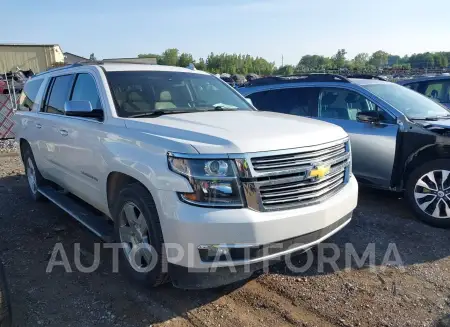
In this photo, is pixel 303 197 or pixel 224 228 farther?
pixel 303 197

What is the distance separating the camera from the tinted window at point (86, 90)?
12.7 ft

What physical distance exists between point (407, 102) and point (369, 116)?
2.55 feet

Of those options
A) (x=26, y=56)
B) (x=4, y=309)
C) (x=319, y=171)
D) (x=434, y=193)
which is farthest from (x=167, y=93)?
(x=26, y=56)

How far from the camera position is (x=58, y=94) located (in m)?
4.89

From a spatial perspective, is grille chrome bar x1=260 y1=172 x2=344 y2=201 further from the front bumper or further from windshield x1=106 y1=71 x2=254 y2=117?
windshield x1=106 y1=71 x2=254 y2=117

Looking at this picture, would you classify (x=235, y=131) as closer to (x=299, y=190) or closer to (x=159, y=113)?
(x=299, y=190)

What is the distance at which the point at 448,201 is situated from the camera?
15.2 ft

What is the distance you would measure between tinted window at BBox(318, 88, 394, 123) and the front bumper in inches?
124

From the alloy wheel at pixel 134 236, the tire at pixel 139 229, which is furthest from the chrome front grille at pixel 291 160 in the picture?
the alloy wheel at pixel 134 236

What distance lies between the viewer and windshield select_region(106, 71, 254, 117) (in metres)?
3.75

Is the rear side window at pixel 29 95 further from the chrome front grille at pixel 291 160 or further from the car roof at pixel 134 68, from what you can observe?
the chrome front grille at pixel 291 160

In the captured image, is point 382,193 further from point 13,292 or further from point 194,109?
point 13,292

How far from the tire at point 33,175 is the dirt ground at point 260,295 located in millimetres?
1425

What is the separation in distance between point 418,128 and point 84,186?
397 centimetres
